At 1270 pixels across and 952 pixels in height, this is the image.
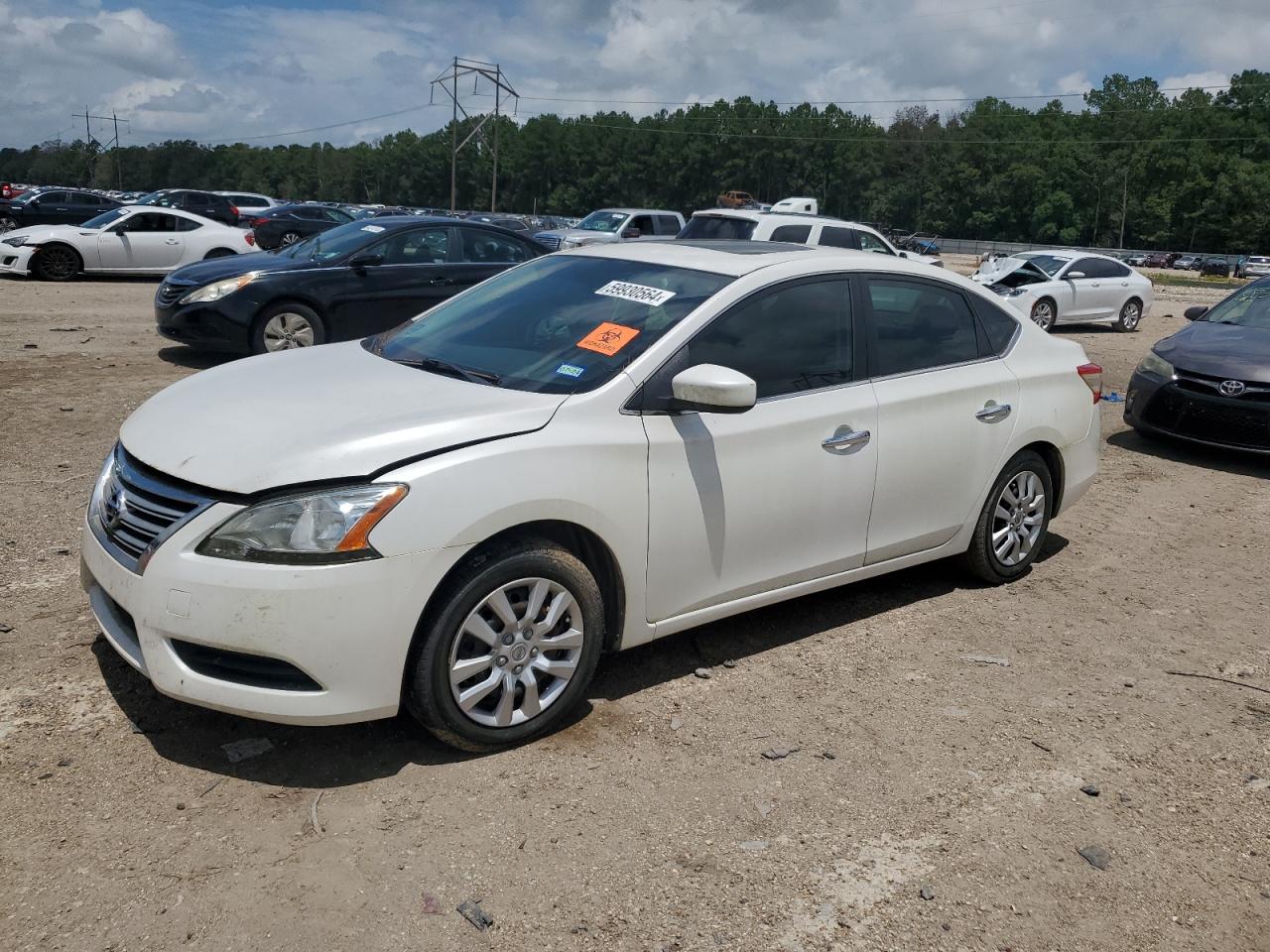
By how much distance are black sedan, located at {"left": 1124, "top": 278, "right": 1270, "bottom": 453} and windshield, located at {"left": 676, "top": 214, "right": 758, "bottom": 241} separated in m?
6.61

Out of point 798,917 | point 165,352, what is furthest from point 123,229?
point 798,917

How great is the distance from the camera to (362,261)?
10773 mm

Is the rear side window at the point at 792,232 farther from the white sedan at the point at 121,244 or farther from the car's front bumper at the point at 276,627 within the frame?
the car's front bumper at the point at 276,627

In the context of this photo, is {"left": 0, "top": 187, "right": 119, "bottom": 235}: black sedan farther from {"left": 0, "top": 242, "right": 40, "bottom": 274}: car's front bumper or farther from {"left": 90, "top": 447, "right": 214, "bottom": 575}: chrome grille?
{"left": 90, "top": 447, "right": 214, "bottom": 575}: chrome grille

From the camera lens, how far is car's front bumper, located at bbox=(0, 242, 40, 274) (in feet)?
60.3

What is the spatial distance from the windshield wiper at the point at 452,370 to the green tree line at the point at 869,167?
100 m

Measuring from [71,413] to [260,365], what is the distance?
4.93 metres

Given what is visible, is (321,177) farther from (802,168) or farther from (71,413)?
(71,413)

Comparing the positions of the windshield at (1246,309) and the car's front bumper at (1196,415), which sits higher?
the windshield at (1246,309)

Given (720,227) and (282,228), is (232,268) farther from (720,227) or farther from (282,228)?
(282,228)

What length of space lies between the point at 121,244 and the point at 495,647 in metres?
18.3

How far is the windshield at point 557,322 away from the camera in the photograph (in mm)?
4082

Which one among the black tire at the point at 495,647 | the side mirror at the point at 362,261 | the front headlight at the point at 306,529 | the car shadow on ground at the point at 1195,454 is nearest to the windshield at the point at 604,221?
the side mirror at the point at 362,261

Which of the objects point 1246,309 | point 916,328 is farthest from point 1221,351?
point 916,328
